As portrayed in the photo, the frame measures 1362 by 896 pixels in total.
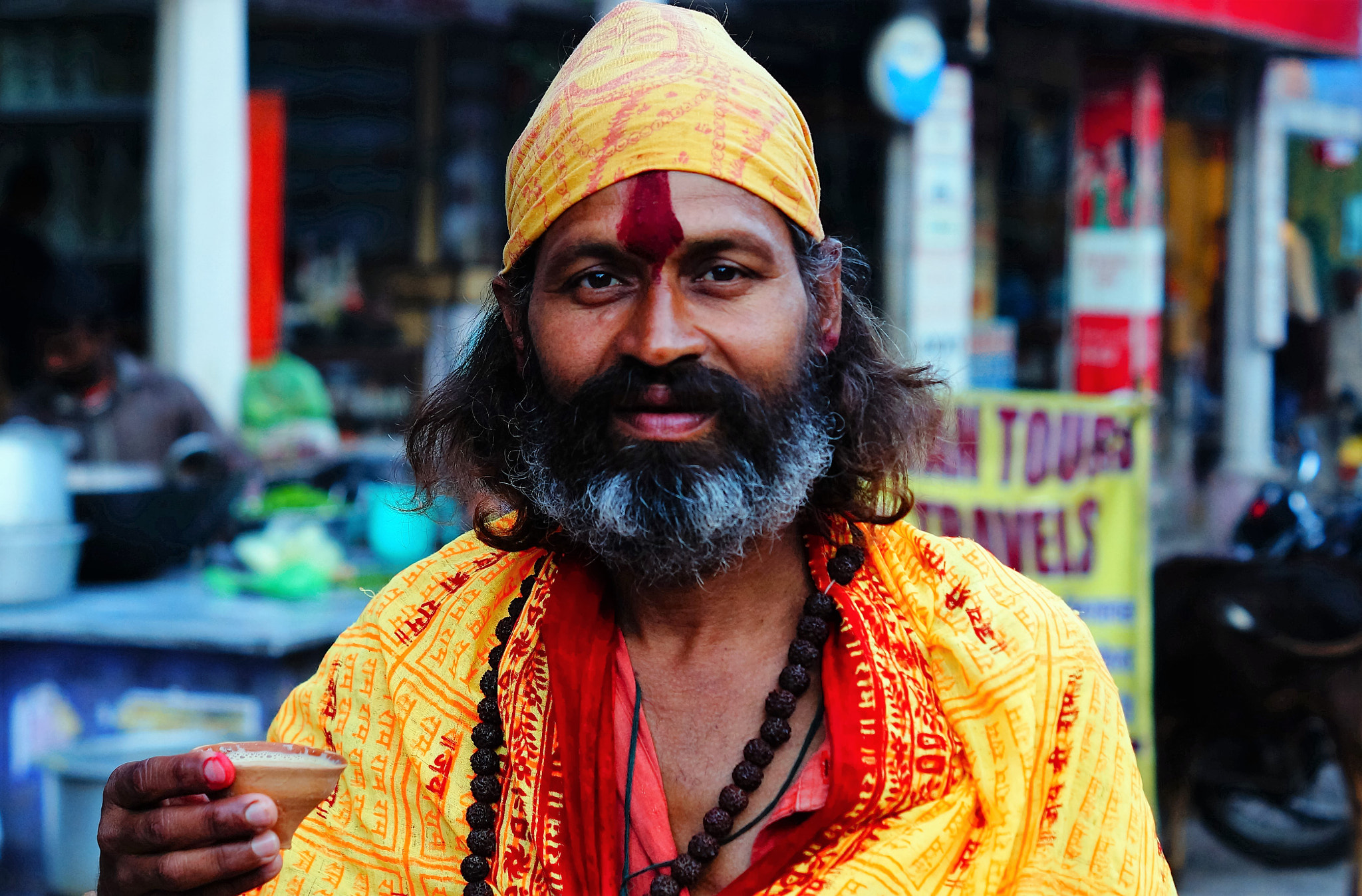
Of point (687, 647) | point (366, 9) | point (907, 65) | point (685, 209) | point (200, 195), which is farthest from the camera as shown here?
point (366, 9)

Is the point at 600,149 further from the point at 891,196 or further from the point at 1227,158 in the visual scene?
the point at 1227,158

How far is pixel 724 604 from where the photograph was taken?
2.08m

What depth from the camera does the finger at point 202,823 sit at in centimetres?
171

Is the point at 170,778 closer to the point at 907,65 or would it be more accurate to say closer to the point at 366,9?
the point at 907,65

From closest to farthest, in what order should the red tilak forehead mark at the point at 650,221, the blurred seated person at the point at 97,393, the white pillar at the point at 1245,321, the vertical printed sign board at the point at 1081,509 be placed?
1. the red tilak forehead mark at the point at 650,221
2. the vertical printed sign board at the point at 1081,509
3. the blurred seated person at the point at 97,393
4. the white pillar at the point at 1245,321

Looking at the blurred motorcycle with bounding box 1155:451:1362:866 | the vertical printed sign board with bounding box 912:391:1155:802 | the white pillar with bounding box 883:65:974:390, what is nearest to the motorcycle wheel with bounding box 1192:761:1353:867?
the blurred motorcycle with bounding box 1155:451:1362:866

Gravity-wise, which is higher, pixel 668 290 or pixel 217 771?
pixel 668 290

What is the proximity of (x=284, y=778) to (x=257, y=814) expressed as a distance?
6 cm

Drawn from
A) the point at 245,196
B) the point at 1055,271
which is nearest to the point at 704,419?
the point at 245,196

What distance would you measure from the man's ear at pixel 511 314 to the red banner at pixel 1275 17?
7059 mm

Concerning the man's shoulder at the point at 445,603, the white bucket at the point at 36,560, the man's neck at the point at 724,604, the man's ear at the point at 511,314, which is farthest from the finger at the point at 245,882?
the white bucket at the point at 36,560

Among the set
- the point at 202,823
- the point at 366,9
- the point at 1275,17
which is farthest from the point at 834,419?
the point at 1275,17

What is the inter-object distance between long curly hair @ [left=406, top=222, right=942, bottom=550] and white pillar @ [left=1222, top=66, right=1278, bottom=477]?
10.4 meters

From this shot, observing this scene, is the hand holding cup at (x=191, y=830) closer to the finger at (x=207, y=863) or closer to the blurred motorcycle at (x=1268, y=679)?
the finger at (x=207, y=863)
